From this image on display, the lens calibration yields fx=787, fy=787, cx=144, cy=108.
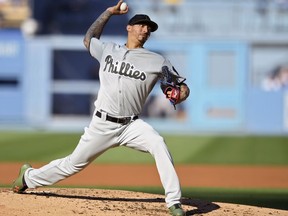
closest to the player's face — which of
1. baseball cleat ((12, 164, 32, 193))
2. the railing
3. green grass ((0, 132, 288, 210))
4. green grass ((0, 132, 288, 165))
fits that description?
baseball cleat ((12, 164, 32, 193))

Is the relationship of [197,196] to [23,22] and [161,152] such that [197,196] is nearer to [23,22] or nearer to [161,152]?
[161,152]

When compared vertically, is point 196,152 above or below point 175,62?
below

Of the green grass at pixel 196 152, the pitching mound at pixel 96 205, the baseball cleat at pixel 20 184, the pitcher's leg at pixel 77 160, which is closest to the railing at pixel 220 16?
the green grass at pixel 196 152

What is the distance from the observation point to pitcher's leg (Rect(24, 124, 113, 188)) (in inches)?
257

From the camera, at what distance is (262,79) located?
23578 mm

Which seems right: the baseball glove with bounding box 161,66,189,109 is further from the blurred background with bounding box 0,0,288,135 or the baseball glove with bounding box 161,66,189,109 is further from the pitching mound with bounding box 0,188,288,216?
the blurred background with bounding box 0,0,288,135

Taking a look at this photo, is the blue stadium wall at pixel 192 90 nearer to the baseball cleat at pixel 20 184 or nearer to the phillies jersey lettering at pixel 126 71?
the baseball cleat at pixel 20 184

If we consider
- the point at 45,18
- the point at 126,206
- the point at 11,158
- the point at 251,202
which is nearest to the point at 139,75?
the point at 126,206

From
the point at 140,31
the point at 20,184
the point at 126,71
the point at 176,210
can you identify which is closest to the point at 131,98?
the point at 126,71

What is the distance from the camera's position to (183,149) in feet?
51.6

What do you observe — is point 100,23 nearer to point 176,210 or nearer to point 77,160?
point 77,160

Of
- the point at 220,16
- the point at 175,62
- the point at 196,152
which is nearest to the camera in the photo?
the point at 196,152

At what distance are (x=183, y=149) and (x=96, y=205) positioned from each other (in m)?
9.10

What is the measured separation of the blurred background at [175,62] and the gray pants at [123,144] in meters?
15.2
